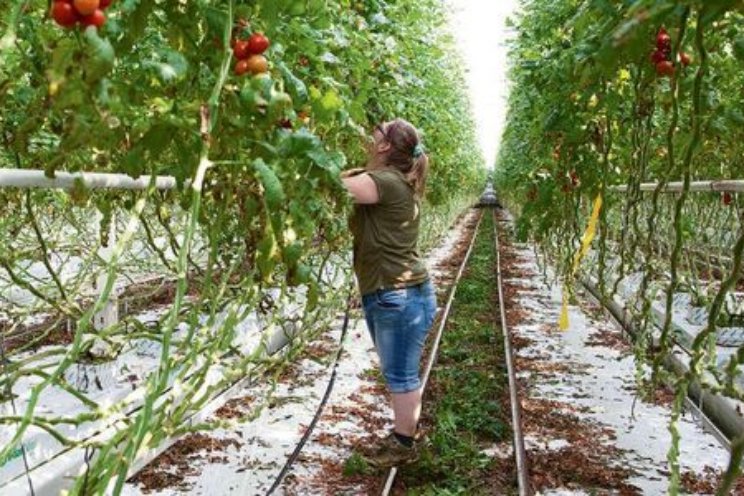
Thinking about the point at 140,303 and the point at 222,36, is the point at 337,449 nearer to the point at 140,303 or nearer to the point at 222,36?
the point at 222,36

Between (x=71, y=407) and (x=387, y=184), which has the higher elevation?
(x=387, y=184)

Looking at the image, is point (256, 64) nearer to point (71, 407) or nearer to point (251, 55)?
point (251, 55)

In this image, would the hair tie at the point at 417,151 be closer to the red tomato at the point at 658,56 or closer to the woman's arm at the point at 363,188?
the woman's arm at the point at 363,188

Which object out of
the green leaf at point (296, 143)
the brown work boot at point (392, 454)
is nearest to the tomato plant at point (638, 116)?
the green leaf at point (296, 143)

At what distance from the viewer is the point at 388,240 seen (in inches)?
157

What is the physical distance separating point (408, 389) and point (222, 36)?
100 inches

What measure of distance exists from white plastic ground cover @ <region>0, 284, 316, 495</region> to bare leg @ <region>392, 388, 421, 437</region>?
2.46ft

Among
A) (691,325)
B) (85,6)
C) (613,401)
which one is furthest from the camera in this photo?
(691,325)

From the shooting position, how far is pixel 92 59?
1321 mm

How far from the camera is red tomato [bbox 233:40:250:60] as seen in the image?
1.98 meters

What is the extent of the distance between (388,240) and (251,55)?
2.09 metres

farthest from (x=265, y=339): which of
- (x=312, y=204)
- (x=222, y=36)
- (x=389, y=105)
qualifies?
(x=389, y=105)

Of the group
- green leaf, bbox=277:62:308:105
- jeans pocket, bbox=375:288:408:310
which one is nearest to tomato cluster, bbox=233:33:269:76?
green leaf, bbox=277:62:308:105

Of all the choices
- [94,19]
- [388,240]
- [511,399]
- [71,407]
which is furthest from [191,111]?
[511,399]
